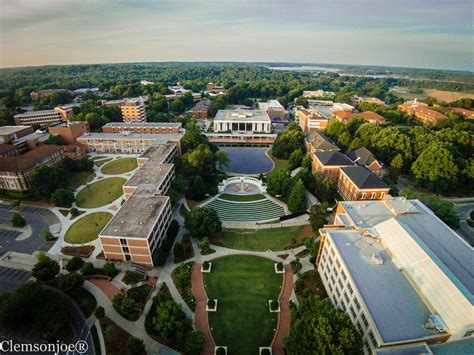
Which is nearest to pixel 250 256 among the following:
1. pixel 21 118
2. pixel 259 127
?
pixel 259 127

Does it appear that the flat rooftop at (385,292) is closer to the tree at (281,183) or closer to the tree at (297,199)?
the tree at (297,199)

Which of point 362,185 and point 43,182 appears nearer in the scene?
point 362,185

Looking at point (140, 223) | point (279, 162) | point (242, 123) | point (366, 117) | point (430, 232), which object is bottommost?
point (279, 162)

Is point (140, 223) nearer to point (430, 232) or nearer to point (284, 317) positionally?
point (284, 317)

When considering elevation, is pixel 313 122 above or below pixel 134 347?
above

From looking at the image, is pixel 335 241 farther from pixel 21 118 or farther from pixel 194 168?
pixel 21 118

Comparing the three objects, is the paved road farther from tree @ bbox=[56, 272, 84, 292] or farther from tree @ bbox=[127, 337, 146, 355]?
tree @ bbox=[127, 337, 146, 355]

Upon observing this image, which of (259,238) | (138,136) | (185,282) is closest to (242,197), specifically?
(259,238)

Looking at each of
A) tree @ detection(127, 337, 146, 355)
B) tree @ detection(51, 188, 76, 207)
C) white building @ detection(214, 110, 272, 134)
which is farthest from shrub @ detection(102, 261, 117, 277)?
white building @ detection(214, 110, 272, 134)
